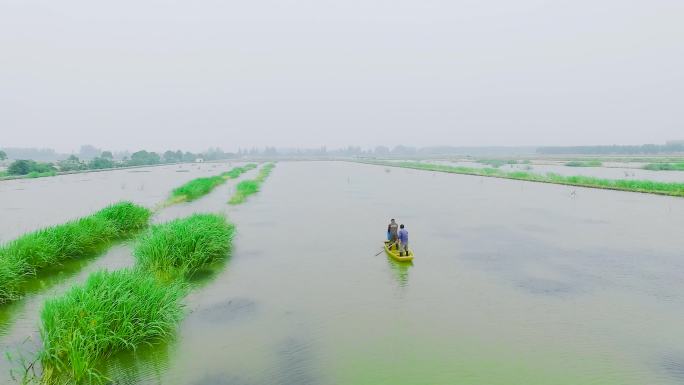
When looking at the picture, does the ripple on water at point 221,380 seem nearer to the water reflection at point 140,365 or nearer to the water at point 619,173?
the water reflection at point 140,365

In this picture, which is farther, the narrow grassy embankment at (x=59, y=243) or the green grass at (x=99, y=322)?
the narrow grassy embankment at (x=59, y=243)

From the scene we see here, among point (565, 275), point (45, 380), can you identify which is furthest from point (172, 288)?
point (565, 275)

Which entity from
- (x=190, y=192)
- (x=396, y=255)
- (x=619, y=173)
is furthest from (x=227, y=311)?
(x=619, y=173)

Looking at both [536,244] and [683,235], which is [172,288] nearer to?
[536,244]

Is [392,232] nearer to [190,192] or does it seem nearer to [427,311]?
[427,311]

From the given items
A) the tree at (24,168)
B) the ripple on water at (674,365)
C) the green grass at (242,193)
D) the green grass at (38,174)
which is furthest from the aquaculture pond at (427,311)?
the tree at (24,168)

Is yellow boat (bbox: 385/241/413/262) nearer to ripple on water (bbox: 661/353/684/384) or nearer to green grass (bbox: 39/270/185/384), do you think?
ripple on water (bbox: 661/353/684/384)
